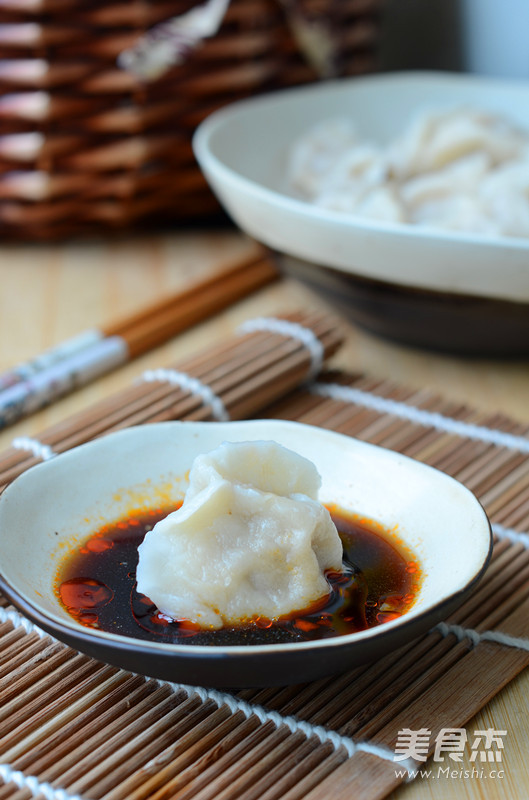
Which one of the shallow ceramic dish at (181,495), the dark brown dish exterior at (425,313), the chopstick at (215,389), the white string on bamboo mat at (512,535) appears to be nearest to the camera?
the shallow ceramic dish at (181,495)

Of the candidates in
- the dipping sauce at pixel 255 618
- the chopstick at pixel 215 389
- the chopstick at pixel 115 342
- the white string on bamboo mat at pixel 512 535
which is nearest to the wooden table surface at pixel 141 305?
the chopstick at pixel 115 342

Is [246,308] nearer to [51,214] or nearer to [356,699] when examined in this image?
[51,214]

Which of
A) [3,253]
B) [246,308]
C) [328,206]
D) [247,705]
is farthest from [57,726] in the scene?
[3,253]

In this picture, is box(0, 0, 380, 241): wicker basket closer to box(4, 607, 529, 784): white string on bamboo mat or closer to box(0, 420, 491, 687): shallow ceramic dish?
box(0, 420, 491, 687): shallow ceramic dish

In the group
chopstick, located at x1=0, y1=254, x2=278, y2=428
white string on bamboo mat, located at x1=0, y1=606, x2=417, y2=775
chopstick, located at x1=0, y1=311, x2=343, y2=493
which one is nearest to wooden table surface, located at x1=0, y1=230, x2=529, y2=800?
chopstick, located at x1=0, y1=254, x2=278, y2=428

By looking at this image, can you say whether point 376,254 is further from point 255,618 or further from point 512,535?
point 255,618

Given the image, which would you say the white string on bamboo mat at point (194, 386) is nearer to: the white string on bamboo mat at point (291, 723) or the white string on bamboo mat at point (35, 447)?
the white string on bamboo mat at point (35, 447)
